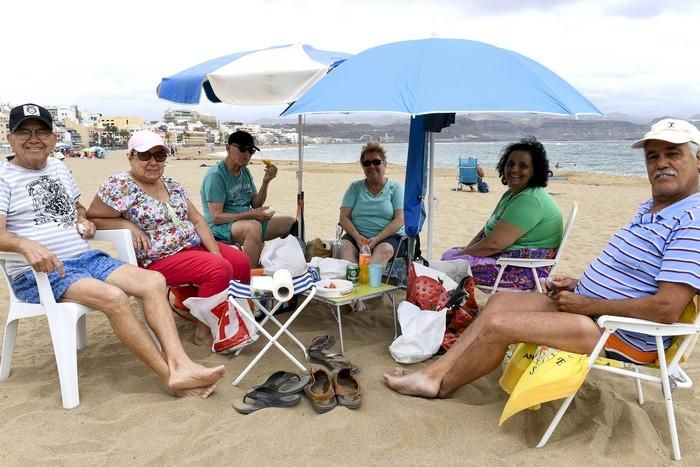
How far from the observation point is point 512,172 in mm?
3500

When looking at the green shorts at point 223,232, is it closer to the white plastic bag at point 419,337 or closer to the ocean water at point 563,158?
the white plastic bag at point 419,337

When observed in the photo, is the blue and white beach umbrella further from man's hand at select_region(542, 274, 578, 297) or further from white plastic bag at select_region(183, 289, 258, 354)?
man's hand at select_region(542, 274, 578, 297)

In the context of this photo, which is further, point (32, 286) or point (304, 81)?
point (304, 81)

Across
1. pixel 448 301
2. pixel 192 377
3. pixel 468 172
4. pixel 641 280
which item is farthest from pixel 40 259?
pixel 468 172

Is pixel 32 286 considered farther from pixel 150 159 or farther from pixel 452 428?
pixel 452 428

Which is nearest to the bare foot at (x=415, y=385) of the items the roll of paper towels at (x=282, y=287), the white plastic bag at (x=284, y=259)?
the roll of paper towels at (x=282, y=287)

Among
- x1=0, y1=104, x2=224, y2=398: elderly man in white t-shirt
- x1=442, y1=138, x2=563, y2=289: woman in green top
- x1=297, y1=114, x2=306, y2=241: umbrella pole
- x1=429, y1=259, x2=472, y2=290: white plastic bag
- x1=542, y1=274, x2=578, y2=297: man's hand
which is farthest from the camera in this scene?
x1=297, y1=114, x2=306, y2=241: umbrella pole

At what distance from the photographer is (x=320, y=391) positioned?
2.53 meters

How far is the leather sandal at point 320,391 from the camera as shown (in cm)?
242

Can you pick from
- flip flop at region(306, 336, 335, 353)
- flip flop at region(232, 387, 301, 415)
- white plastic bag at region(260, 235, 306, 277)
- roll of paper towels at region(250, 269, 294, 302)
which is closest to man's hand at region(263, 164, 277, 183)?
white plastic bag at region(260, 235, 306, 277)

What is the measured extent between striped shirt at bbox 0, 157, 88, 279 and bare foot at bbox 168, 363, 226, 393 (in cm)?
99

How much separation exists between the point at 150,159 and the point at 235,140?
1.12 meters

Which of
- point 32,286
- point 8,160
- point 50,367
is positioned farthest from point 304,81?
point 50,367

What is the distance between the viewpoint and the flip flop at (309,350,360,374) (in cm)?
287
